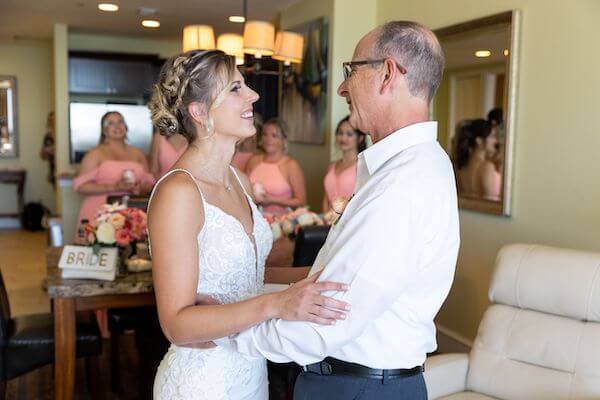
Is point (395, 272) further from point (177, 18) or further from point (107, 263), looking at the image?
point (177, 18)

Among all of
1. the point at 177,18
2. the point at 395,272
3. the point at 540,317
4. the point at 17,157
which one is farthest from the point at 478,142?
the point at 17,157

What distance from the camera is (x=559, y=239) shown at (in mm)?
3223

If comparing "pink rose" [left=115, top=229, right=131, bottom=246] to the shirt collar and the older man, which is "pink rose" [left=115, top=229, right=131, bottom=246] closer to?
the older man

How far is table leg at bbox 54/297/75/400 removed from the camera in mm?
2941

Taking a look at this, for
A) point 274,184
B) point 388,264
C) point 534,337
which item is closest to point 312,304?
point 388,264

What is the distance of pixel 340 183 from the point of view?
4742mm

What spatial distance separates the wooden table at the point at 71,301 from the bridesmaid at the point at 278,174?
89.1 inches

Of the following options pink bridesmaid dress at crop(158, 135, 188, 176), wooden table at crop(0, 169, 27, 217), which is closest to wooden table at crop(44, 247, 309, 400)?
pink bridesmaid dress at crop(158, 135, 188, 176)

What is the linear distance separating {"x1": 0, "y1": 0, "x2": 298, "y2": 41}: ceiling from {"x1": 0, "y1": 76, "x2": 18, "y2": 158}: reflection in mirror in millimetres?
1693

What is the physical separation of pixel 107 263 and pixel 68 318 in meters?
0.31

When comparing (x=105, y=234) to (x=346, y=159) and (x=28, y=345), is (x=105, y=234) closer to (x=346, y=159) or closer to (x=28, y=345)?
(x=28, y=345)

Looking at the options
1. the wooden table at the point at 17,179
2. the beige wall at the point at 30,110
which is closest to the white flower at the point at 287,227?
the wooden table at the point at 17,179

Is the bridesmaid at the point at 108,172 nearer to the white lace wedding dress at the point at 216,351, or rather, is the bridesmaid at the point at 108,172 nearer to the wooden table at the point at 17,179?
the white lace wedding dress at the point at 216,351

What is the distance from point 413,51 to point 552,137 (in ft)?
7.30
